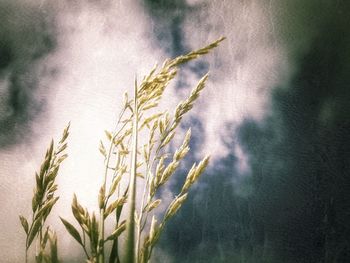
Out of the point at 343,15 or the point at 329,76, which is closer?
the point at 343,15

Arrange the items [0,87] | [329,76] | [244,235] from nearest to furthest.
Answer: [0,87], [244,235], [329,76]

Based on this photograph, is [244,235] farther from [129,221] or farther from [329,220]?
[129,221]

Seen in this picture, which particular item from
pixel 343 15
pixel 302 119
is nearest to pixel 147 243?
pixel 302 119

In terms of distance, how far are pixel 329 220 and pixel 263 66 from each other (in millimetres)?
1266

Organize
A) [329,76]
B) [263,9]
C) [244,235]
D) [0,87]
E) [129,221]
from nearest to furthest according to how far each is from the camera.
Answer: [129,221], [0,87], [263,9], [244,235], [329,76]

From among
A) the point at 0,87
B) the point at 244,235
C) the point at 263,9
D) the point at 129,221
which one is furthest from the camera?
the point at 244,235

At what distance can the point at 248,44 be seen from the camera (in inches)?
70.3

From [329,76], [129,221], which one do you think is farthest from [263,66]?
[129,221]

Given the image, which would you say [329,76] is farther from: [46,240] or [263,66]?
[46,240]

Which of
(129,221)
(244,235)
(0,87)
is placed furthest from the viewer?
(244,235)

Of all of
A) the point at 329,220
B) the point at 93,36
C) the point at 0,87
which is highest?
the point at 93,36

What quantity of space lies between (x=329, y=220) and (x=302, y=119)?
79cm

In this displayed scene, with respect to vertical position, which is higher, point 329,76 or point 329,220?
point 329,76

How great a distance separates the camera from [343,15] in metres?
1.87
